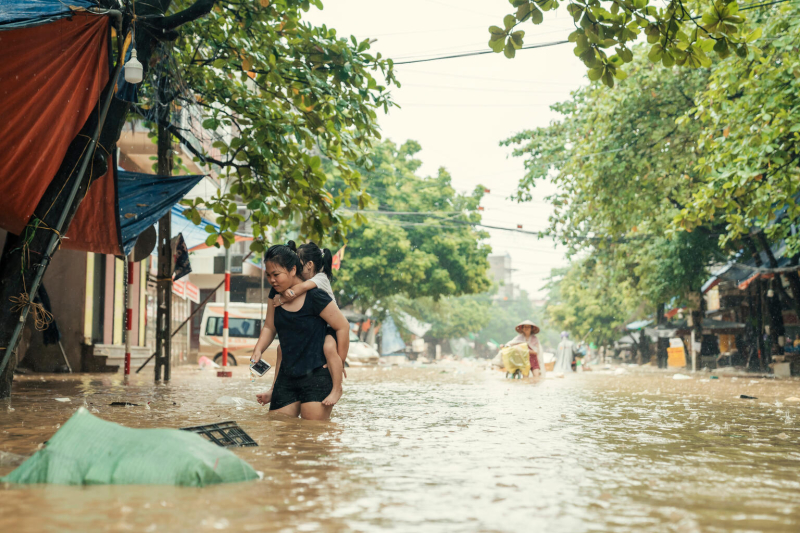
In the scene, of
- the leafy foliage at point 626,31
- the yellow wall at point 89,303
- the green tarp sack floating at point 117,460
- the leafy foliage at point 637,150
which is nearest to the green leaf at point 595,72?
the leafy foliage at point 626,31

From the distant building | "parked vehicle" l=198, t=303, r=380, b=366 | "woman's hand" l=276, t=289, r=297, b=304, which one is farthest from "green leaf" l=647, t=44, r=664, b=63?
the distant building

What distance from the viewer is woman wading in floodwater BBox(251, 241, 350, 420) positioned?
19.5ft

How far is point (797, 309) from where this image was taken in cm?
1969

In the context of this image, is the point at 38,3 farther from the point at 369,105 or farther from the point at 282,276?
the point at 369,105

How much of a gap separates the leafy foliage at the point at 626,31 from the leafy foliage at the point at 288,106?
11.7 ft

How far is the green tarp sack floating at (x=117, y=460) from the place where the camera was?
3.17m

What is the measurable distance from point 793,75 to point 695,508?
11025 millimetres

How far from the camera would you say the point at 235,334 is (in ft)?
88.8

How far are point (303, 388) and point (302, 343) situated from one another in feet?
1.20

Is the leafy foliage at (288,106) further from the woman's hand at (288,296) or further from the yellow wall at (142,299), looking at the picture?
the yellow wall at (142,299)

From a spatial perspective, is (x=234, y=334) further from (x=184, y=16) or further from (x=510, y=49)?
(x=510, y=49)

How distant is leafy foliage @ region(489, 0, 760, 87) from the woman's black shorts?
2916mm

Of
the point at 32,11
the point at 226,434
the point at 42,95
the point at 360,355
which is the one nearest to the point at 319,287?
the point at 226,434

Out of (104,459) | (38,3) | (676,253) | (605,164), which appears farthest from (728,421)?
(676,253)
